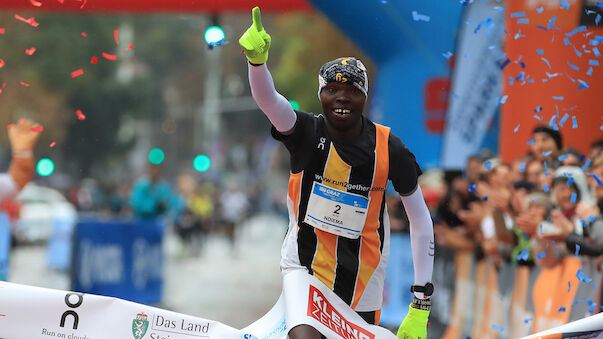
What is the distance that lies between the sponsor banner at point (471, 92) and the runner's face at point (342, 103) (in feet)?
19.0

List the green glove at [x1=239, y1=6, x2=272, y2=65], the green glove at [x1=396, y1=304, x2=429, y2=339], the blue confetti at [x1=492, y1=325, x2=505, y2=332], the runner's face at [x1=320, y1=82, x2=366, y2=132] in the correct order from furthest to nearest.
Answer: the blue confetti at [x1=492, y1=325, x2=505, y2=332] < the green glove at [x1=396, y1=304, x2=429, y2=339] < the runner's face at [x1=320, y1=82, x2=366, y2=132] < the green glove at [x1=239, y1=6, x2=272, y2=65]

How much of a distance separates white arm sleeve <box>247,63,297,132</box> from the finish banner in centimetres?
73

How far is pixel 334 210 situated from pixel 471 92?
260 inches

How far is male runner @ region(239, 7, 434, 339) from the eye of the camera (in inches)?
167

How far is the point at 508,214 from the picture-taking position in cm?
775

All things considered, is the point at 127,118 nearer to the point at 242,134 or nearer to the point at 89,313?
the point at 242,134

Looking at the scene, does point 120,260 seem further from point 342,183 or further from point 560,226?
point 342,183

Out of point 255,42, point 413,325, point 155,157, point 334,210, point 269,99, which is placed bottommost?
point 413,325

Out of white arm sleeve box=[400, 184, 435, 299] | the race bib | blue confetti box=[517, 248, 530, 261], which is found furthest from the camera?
blue confetti box=[517, 248, 530, 261]

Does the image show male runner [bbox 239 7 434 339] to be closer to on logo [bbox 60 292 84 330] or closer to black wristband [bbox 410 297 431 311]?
black wristband [bbox 410 297 431 311]

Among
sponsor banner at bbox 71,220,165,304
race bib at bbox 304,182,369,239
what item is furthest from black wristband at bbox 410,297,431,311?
sponsor banner at bbox 71,220,165,304

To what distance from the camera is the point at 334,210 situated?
4.30 metres

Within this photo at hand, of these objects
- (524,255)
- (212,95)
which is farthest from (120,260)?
(212,95)

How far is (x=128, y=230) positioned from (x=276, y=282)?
14.0ft
